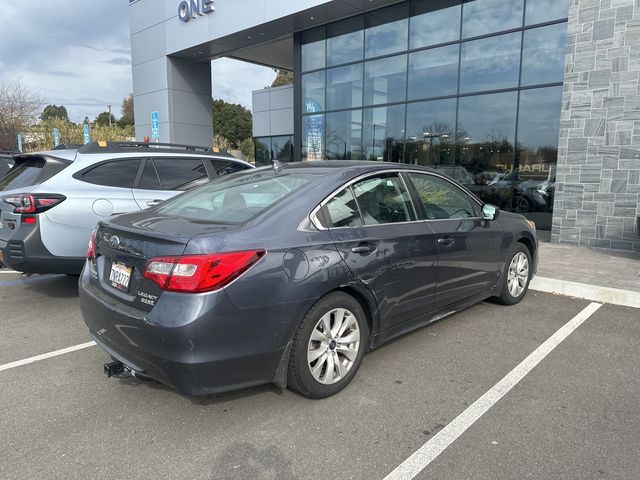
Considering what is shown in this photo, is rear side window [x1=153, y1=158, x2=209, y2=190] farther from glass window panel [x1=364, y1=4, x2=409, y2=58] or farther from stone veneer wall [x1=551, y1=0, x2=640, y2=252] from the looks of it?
glass window panel [x1=364, y1=4, x2=409, y2=58]

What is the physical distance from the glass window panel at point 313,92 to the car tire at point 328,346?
41.9 ft

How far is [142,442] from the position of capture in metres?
2.74

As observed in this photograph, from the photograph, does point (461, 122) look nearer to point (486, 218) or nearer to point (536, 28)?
point (536, 28)

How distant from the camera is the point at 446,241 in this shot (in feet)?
13.2

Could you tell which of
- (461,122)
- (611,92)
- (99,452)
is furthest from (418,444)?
(461,122)

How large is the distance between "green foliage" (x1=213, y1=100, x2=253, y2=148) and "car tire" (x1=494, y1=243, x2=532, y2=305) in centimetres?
7262

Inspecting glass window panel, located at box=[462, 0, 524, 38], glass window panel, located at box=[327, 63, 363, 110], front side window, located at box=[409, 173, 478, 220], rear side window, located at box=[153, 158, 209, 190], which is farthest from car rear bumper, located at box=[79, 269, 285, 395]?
glass window panel, located at box=[327, 63, 363, 110]

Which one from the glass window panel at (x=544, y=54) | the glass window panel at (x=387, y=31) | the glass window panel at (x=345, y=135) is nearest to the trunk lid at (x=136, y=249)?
the glass window panel at (x=544, y=54)

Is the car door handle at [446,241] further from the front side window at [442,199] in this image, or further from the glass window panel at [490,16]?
the glass window panel at [490,16]

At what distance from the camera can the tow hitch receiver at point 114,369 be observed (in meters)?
3.07

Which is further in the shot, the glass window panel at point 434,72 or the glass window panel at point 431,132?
the glass window panel at point 431,132

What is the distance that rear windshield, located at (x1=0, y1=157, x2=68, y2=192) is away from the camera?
514 centimetres

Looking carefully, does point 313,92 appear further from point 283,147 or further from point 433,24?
point 283,147

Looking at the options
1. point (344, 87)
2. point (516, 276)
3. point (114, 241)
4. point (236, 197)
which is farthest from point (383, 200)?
point (344, 87)
